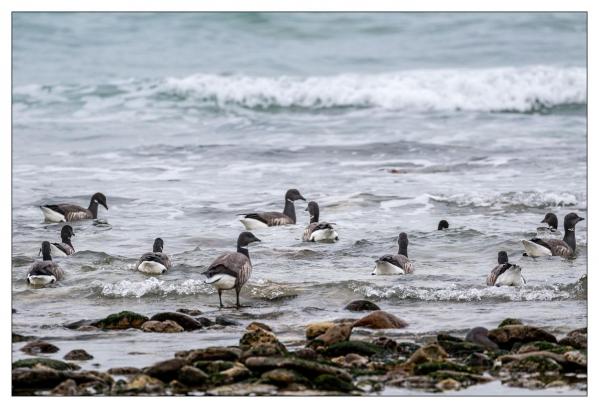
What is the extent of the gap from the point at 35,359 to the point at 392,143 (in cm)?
1621

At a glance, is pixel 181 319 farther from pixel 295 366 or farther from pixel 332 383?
pixel 332 383

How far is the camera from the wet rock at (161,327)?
1053cm

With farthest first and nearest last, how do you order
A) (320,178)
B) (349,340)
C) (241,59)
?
(241,59)
(320,178)
(349,340)

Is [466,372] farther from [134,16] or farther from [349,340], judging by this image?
[134,16]

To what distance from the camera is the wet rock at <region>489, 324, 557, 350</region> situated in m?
9.93

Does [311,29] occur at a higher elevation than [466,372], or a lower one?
higher

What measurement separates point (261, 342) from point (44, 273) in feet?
13.7

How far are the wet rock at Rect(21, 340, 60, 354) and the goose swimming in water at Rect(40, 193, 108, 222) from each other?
7631 millimetres

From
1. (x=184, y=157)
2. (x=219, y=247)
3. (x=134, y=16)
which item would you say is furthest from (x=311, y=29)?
(x=219, y=247)

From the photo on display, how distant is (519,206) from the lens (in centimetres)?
1778

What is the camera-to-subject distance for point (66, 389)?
833cm

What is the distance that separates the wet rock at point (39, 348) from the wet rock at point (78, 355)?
27 centimetres

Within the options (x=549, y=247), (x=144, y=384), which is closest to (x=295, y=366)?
(x=144, y=384)

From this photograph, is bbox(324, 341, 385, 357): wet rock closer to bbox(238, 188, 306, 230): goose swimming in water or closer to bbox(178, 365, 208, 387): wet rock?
bbox(178, 365, 208, 387): wet rock
